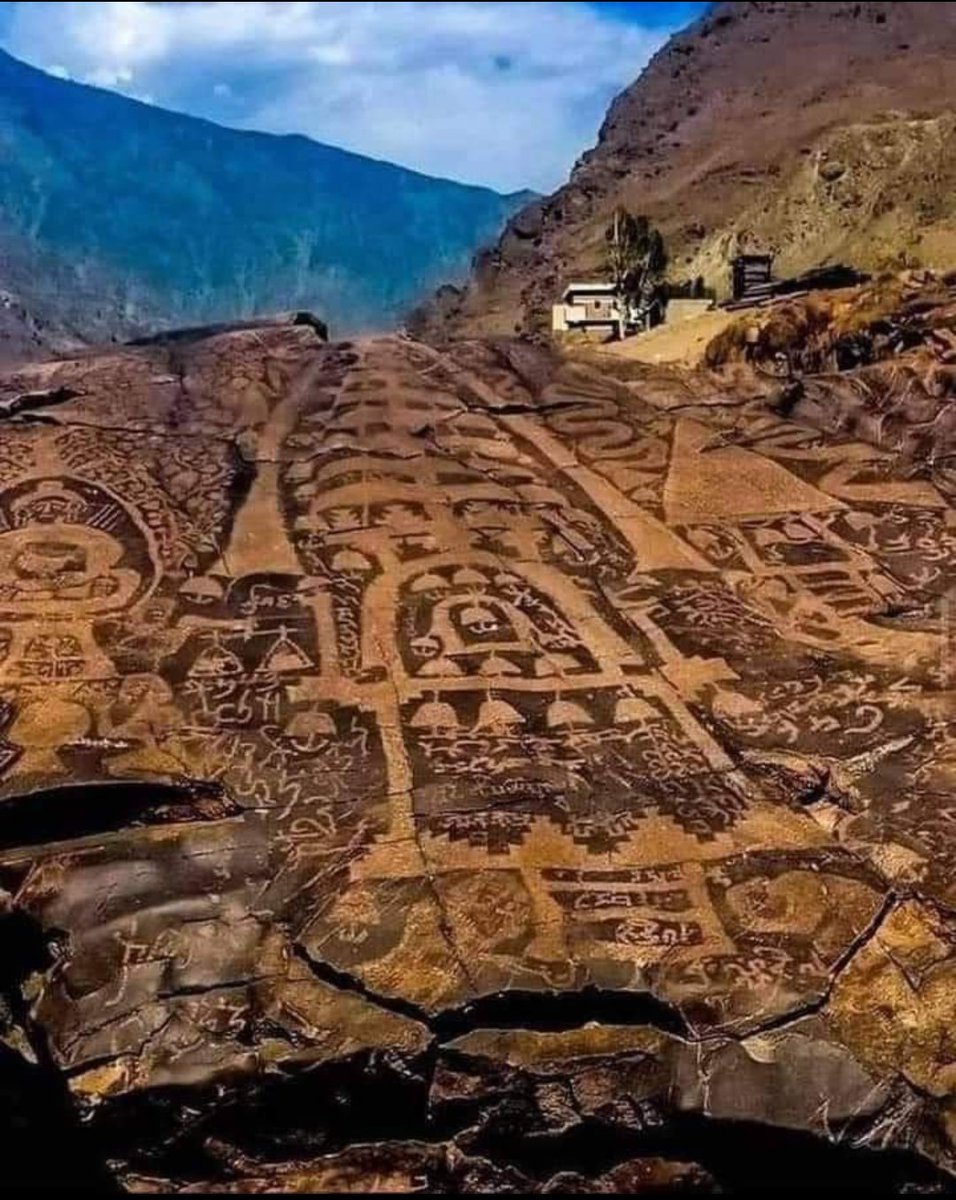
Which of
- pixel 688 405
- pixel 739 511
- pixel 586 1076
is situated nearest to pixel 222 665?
pixel 586 1076

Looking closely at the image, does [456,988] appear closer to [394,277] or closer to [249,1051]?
[249,1051]

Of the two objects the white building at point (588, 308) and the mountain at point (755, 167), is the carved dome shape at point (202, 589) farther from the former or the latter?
the white building at point (588, 308)

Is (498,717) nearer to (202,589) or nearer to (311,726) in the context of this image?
(311,726)

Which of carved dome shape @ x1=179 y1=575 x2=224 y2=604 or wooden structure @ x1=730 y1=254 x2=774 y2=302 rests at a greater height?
wooden structure @ x1=730 y1=254 x2=774 y2=302

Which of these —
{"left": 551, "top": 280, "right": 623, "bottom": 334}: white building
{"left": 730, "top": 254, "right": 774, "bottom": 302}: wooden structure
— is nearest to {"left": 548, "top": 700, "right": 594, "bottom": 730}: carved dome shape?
{"left": 730, "top": 254, "right": 774, "bottom": 302}: wooden structure

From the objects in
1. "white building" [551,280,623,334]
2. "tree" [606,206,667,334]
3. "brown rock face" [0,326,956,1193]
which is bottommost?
"brown rock face" [0,326,956,1193]

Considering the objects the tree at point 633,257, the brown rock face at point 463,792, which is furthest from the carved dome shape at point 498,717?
the tree at point 633,257

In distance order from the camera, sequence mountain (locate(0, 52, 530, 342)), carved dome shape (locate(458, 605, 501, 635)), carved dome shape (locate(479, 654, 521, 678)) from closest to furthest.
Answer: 1. carved dome shape (locate(479, 654, 521, 678))
2. carved dome shape (locate(458, 605, 501, 635))
3. mountain (locate(0, 52, 530, 342))

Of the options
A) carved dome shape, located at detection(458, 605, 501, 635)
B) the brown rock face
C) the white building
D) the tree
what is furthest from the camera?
the white building

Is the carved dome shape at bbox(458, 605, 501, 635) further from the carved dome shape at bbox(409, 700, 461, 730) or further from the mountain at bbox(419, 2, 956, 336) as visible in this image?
the mountain at bbox(419, 2, 956, 336)
